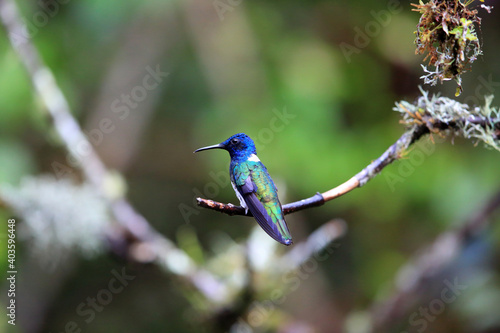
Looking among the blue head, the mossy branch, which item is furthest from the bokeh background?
the mossy branch

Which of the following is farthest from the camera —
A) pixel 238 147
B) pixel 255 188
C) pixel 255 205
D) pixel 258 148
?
pixel 258 148

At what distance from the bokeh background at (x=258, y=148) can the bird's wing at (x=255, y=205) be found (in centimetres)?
162

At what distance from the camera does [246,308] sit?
270 centimetres

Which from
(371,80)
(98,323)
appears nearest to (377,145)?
(371,80)

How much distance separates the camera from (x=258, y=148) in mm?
3916

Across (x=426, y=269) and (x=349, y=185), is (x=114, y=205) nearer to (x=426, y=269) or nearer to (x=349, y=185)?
(x=426, y=269)

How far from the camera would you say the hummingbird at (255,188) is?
1124 mm

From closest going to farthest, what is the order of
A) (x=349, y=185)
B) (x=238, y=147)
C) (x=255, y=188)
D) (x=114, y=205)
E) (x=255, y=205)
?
(x=349, y=185), (x=255, y=205), (x=255, y=188), (x=238, y=147), (x=114, y=205)

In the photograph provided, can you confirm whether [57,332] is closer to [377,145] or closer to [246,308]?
[246,308]

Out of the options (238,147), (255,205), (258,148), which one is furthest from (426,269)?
(255,205)

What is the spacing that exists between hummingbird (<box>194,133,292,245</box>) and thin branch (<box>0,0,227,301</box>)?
1355 millimetres

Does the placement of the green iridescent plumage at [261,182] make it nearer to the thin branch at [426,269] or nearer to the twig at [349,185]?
the twig at [349,185]

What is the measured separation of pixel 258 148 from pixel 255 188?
8.32 ft

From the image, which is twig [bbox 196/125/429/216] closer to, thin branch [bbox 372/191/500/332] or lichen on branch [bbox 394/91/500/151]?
lichen on branch [bbox 394/91/500/151]
